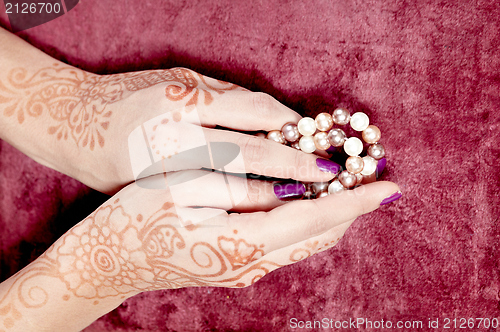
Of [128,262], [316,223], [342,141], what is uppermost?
[342,141]

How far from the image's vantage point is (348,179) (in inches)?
20.7

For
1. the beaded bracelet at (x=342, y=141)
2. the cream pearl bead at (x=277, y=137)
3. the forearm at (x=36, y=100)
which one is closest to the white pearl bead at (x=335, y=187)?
the beaded bracelet at (x=342, y=141)

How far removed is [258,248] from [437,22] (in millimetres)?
484

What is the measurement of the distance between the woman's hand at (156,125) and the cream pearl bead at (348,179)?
2 centimetres

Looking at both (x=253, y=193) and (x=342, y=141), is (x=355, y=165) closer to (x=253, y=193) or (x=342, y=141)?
(x=342, y=141)

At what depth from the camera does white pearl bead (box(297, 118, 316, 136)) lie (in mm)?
539

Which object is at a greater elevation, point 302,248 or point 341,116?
point 341,116

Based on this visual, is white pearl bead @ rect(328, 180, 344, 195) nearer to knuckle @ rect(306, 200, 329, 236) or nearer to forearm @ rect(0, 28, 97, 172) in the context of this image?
knuckle @ rect(306, 200, 329, 236)

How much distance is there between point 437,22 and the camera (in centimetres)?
57

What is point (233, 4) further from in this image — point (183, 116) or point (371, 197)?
point (371, 197)

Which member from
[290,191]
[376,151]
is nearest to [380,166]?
[376,151]

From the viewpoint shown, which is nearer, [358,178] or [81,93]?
[358,178]

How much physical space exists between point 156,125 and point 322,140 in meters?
0.27

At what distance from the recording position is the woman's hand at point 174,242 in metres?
0.51
